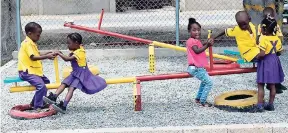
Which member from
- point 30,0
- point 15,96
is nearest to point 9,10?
point 15,96

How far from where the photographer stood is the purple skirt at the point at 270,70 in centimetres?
591

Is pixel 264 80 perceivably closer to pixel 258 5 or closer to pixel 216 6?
pixel 258 5

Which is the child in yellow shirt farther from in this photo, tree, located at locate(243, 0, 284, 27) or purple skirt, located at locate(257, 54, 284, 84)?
tree, located at locate(243, 0, 284, 27)

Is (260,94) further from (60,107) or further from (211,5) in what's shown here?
(211,5)

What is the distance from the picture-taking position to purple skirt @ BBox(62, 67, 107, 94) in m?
5.99

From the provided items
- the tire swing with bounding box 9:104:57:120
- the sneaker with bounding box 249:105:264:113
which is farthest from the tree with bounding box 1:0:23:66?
the sneaker with bounding box 249:105:264:113

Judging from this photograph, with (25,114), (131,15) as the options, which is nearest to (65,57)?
(25,114)

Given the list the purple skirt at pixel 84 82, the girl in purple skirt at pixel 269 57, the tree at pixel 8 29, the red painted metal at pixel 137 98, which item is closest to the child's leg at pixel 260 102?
the girl in purple skirt at pixel 269 57

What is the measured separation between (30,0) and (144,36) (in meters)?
9.95

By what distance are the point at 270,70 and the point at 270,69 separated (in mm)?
12

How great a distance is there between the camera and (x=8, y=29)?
36.4 feet

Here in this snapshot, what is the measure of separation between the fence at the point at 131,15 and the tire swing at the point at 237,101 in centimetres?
669

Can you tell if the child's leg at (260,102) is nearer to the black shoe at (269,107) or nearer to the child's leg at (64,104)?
the black shoe at (269,107)

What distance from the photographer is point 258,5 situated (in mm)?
8125
